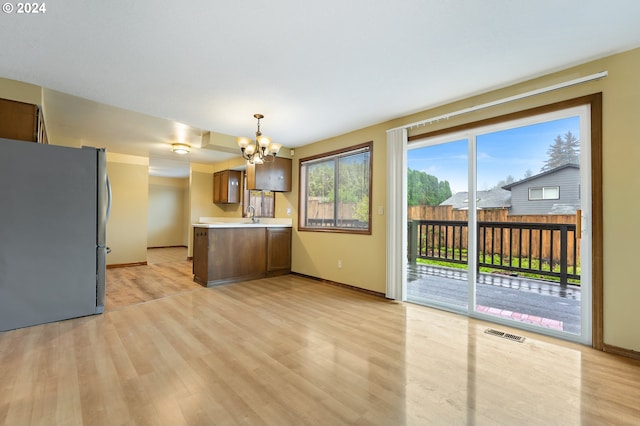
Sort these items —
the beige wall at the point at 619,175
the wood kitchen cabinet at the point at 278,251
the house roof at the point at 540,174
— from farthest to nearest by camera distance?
the wood kitchen cabinet at the point at 278,251
the house roof at the point at 540,174
the beige wall at the point at 619,175

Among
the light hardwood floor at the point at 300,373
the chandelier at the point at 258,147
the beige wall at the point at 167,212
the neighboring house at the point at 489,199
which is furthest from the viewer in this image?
the beige wall at the point at 167,212

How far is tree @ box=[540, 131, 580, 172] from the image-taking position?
276 cm

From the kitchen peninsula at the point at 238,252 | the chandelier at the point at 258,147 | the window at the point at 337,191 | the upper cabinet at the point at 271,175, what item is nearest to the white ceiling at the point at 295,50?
the chandelier at the point at 258,147

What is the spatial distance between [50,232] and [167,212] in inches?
298

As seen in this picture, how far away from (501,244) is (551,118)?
55.4 inches

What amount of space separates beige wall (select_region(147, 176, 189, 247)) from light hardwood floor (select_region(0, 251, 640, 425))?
742 cm

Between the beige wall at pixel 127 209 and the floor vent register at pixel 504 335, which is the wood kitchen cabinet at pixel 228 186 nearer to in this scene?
the beige wall at pixel 127 209

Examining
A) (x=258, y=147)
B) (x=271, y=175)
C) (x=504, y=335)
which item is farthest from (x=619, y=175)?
(x=271, y=175)

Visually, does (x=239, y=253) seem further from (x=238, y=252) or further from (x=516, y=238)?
(x=516, y=238)

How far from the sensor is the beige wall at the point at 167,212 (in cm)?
980

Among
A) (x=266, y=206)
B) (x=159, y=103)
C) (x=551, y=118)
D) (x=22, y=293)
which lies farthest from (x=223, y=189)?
(x=551, y=118)

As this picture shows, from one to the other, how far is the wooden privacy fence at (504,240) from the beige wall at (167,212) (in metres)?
8.30

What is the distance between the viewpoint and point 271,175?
5.51 meters

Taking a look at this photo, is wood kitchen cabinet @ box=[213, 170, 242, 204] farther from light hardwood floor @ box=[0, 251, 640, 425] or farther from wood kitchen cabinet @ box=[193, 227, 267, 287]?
light hardwood floor @ box=[0, 251, 640, 425]
